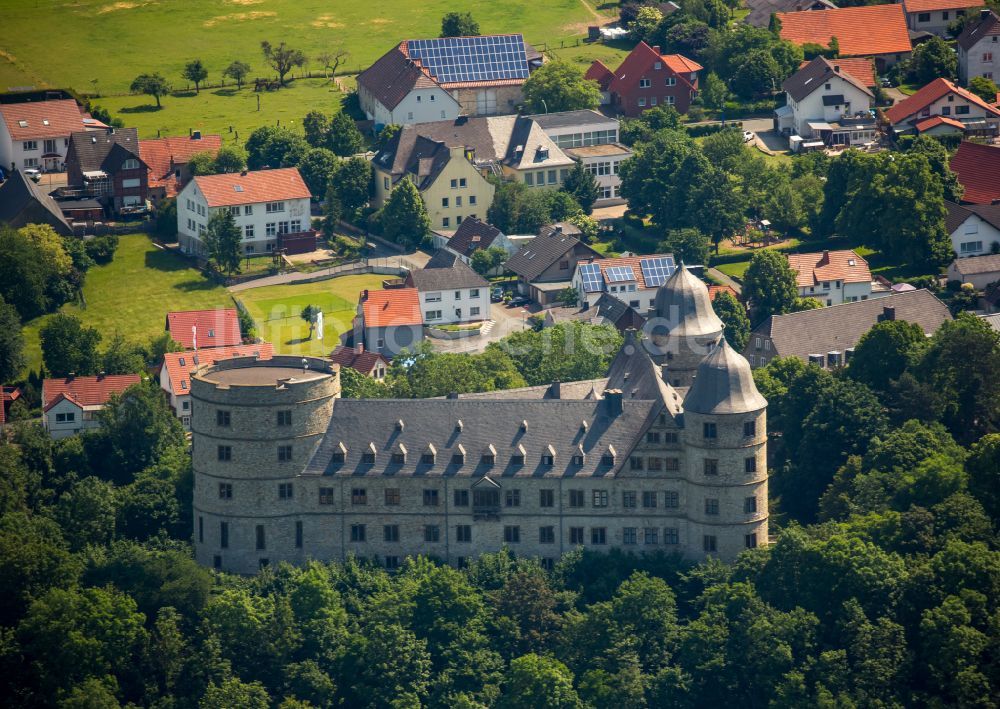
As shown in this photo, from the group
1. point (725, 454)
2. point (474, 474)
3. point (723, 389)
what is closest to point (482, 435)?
point (474, 474)

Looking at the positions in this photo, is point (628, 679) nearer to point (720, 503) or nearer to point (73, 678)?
point (720, 503)

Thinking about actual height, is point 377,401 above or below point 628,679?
above

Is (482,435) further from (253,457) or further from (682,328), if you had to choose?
(682,328)

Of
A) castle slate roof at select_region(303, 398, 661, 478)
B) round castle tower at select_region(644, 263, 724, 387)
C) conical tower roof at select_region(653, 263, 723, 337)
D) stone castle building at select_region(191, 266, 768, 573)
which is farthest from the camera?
conical tower roof at select_region(653, 263, 723, 337)

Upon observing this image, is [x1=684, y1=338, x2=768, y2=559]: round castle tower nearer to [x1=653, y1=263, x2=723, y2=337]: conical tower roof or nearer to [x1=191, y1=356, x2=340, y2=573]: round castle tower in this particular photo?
[x1=653, y1=263, x2=723, y2=337]: conical tower roof

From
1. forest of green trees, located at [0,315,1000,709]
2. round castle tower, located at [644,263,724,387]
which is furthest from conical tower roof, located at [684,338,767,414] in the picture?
round castle tower, located at [644,263,724,387]

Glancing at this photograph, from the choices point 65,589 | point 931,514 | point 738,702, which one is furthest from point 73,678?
point 931,514
